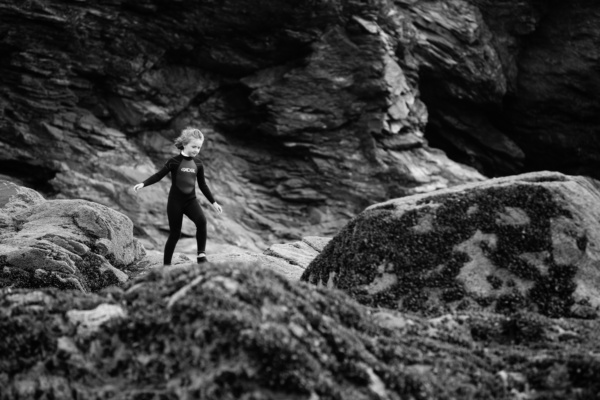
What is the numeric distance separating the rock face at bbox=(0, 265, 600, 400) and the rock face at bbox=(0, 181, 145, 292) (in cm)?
617

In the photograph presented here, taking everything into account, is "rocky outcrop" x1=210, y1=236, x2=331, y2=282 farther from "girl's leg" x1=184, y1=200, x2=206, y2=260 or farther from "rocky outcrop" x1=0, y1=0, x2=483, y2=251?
"rocky outcrop" x1=0, y1=0, x2=483, y2=251

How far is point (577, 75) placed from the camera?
3509 centimetres

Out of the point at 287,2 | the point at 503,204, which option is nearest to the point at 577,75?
the point at 287,2

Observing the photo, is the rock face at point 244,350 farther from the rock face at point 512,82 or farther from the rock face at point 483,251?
the rock face at point 512,82

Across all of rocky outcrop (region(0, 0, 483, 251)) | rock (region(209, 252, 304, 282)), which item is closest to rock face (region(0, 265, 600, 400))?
rock (region(209, 252, 304, 282))

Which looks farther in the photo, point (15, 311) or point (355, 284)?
point (355, 284)

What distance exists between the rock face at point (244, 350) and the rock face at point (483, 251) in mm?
1911

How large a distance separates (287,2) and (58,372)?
24882mm

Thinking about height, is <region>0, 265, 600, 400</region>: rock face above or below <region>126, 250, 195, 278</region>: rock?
above

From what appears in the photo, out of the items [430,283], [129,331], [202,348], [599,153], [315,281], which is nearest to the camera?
[202,348]

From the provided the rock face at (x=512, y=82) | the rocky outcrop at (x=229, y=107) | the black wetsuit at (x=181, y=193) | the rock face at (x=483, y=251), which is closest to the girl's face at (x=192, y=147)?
the black wetsuit at (x=181, y=193)

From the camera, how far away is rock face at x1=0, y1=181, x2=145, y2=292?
13117 mm

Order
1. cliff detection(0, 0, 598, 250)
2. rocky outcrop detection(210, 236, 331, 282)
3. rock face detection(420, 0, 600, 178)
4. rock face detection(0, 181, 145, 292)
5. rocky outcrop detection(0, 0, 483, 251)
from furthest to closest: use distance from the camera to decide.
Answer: rock face detection(420, 0, 600, 178) < cliff detection(0, 0, 598, 250) < rocky outcrop detection(0, 0, 483, 251) < rocky outcrop detection(210, 236, 331, 282) < rock face detection(0, 181, 145, 292)

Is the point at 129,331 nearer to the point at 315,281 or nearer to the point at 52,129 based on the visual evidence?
the point at 315,281
